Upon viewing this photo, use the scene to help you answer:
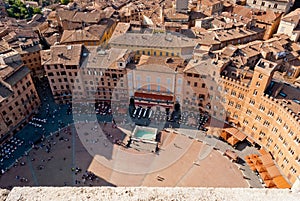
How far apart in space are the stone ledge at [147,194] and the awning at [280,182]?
45.4 metres

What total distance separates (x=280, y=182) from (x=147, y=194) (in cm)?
4879

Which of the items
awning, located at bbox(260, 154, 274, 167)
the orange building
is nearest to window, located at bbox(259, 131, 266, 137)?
awning, located at bbox(260, 154, 274, 167)

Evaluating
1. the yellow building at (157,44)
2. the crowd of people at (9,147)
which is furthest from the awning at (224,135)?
the crowd of people at (9,147)

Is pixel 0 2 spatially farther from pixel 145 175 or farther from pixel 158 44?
pixel 145 175

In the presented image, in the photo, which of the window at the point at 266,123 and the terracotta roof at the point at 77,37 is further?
the terracotta roof at the point at 77,37

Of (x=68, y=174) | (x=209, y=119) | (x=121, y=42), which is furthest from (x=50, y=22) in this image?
(x=209, y=119)

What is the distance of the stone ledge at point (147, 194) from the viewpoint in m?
9.37

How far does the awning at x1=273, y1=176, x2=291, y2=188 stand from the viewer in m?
48.0

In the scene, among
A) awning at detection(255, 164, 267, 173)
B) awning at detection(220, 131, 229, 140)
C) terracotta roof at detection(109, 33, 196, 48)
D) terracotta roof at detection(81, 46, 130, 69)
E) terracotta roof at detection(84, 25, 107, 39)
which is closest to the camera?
awning at detection(255, 164, 267, 173)

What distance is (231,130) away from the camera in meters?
59.4

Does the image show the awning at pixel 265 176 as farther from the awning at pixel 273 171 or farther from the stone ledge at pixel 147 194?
the stone ledge at pixel 147 194

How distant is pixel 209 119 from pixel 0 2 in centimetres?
11083

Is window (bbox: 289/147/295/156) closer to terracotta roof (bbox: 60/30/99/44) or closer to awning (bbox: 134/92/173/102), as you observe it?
awning (bbox: 134/92/173/102)

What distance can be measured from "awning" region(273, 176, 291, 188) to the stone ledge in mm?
45424
